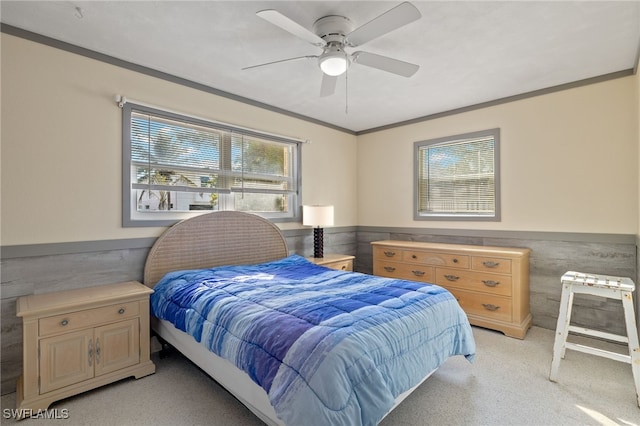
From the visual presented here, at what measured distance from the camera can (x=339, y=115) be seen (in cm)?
436

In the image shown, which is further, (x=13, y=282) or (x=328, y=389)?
(x=13, y=282)

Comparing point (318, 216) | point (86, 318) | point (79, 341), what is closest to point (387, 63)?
point (318, 216)

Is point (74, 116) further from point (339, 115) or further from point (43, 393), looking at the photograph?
point (339, 115)

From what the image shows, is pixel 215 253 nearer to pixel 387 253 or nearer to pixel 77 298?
pixel 77 298

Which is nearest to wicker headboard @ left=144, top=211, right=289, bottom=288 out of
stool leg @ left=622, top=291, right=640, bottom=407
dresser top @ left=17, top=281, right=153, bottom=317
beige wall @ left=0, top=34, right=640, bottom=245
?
beige wall @ left=0, top=34, right=640, bottom=245

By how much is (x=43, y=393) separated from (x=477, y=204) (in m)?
4.46

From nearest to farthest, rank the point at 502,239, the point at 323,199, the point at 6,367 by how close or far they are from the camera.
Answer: the point at 6,367
the point at 502,239
the point at 323,199

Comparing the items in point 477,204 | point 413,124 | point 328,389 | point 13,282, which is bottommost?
point 328,389

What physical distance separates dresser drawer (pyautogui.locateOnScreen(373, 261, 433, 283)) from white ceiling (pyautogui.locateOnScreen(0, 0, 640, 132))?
6.74 feet

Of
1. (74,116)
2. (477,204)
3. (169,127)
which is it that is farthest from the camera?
(477,204)

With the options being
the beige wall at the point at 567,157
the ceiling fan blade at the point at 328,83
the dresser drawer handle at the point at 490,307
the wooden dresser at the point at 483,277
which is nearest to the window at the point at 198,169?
the ceiling fan blade at the point at 328,83

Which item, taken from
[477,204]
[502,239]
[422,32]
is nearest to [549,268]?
[502,239]

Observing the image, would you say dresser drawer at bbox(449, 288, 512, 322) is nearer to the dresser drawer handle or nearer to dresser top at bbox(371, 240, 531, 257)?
the dresser drawer handle

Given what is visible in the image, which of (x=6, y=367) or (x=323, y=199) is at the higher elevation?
(x=323, y=199)
